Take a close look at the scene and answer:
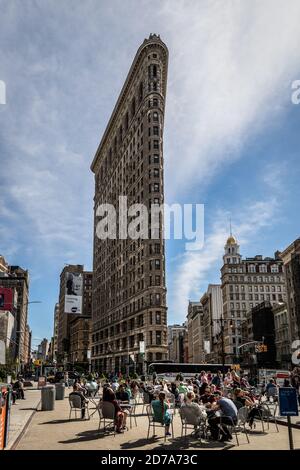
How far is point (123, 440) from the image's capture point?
501 inches

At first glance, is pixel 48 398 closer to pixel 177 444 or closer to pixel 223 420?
pixel 177 444

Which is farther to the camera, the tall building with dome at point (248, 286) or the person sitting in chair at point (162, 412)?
→ the tall building with dome at point (248, 286)

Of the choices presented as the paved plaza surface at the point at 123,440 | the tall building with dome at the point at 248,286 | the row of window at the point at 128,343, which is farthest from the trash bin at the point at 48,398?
the tall building with dome at the point at 248,286

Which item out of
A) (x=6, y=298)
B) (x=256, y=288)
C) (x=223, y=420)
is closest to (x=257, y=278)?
(x=256, y=288)

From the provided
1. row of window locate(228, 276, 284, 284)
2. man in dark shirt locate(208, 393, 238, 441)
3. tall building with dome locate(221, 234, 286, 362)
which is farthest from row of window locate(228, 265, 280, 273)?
→ man in dark shirt locate(208, 393, 238, 441)

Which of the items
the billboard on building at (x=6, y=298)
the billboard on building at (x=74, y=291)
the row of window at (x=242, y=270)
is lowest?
the billboard on building at (x=74, y=291)

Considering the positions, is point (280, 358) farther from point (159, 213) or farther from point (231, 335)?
point (159, 213)

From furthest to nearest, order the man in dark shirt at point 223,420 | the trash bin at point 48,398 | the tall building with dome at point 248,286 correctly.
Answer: the tall building with dome at point 248,286, the trash bin at point 48,398, the man in dark shirt at point 223,420

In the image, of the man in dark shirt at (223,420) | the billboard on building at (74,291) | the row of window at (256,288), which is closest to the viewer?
the man in dark shirt at (223,420)

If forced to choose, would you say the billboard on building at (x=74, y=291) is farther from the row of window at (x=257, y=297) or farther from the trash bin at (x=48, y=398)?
the row of window at (x=257, y=297)

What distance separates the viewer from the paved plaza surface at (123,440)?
11.7m

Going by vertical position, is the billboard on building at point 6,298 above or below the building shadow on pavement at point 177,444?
above

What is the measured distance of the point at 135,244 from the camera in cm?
8469

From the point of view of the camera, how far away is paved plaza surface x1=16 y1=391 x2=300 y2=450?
11664 millimetres
